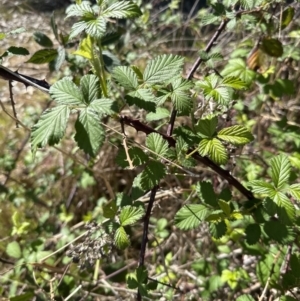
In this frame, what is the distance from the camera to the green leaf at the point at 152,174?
3.20ft

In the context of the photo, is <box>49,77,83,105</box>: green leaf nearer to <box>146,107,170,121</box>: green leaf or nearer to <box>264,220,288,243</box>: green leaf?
<box>146,107,170,121</box>: green leaf

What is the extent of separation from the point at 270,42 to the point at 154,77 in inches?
27.2

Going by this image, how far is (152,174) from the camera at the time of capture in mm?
981

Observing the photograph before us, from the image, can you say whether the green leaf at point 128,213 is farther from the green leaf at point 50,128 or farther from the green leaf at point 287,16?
the green leaf at point 287,16

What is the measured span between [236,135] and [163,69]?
231 millimetres

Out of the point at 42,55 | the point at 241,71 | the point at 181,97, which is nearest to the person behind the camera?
the point at 181,97

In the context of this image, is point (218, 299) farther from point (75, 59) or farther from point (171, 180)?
point (75, 59)

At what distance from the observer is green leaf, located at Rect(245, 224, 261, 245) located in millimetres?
1158

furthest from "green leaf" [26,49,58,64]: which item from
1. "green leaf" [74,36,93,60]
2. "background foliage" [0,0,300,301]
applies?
"green leaf" [74,36,93,60]

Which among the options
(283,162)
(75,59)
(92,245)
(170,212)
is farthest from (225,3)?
(170,212)

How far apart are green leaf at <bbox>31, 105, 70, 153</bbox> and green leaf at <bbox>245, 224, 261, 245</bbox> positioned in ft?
1.98

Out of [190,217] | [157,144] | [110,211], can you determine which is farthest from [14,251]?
[157,144]

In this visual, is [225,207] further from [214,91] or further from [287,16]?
[287,16]

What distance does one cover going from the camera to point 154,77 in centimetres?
99
